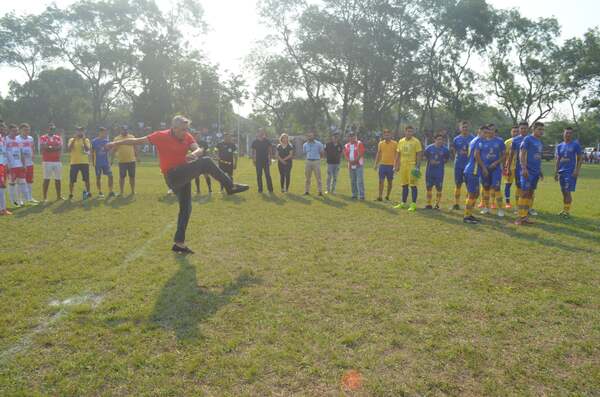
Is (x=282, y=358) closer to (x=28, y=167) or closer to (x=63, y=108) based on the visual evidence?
(x=28, y=167)

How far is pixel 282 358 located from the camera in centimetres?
346

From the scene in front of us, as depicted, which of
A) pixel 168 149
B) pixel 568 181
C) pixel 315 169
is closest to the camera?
pixel 168 149

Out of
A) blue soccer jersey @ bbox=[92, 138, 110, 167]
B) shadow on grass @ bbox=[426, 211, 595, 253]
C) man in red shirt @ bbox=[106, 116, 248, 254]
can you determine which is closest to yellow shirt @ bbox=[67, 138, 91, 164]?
blue soccer jersey @ bbox=[92, 138, 110, 167]

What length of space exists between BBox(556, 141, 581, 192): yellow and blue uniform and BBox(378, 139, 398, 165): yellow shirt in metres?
4.18

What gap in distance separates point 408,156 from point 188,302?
27.4ft

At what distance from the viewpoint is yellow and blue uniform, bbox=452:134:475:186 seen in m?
10.9

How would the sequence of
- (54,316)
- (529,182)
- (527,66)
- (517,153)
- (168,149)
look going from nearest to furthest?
(54,316) → (168,149) → (529,182) → (517,153) → (527,66)

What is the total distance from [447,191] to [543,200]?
3281mm

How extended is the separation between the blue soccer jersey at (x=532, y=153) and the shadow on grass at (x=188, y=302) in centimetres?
691

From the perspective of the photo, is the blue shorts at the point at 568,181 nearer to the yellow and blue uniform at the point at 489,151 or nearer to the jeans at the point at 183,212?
the yellow and blue uniform at the point at 489,151

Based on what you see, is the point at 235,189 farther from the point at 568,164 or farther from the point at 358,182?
the point at 568,164

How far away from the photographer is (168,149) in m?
6.32

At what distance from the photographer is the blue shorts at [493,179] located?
9.45 m

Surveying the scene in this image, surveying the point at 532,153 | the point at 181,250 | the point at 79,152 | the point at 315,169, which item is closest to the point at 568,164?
the point at 532,153
